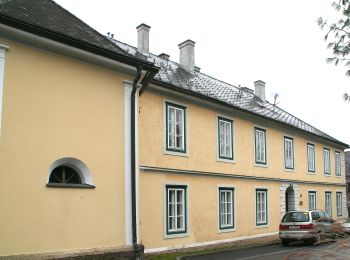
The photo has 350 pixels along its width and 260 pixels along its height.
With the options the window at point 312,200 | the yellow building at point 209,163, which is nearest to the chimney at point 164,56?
the yellow building at point 209,163

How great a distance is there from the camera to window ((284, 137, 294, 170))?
23.6 meters

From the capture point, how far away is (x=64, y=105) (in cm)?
1052

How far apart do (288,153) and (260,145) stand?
3.36 meters

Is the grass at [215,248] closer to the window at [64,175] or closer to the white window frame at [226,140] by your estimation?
the white window frame at [226,140]

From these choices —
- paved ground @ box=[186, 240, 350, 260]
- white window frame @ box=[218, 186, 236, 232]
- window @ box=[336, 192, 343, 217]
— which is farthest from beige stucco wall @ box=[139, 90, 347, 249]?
window @ box=[336, 192, 343, 217]

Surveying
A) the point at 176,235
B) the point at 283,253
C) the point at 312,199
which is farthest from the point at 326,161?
the point at 176,235

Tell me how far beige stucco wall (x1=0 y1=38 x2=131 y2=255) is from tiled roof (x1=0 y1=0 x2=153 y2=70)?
0.61 metres

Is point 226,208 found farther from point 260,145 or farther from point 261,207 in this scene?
point 260,145

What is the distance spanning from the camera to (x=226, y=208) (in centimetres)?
1842

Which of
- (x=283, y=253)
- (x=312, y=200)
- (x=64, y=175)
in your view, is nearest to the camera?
(x=64, y=175)

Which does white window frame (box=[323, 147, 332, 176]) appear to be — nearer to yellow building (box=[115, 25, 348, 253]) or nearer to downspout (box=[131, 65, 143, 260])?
yellow building (box=[115, 25, 348, 253])

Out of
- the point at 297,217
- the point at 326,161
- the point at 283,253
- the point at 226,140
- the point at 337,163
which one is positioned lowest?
the point at 283,253

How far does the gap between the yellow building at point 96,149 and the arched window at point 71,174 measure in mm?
26

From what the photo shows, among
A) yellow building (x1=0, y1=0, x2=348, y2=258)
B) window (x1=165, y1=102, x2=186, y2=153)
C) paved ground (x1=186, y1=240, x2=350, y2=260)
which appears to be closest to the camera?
paved ground (x1=186, y1=240, x2=350, y2=260)
